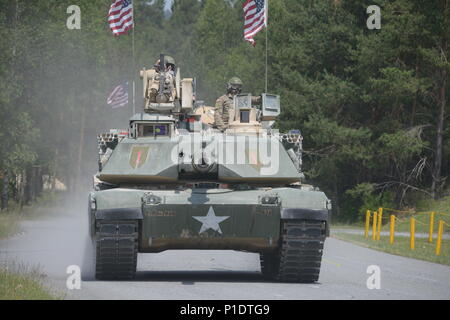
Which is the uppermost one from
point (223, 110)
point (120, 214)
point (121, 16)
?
point (121, 16)

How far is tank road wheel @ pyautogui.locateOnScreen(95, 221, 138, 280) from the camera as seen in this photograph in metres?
16.4

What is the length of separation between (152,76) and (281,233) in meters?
5.09

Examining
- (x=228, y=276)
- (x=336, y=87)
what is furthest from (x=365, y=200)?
(x=228, y=276)

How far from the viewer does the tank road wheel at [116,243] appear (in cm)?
1642

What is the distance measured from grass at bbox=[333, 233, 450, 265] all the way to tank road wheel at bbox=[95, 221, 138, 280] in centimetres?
924

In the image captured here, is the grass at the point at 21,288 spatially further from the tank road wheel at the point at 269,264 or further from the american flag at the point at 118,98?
the american flag at the point at 118,98

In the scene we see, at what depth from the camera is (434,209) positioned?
1786 inches

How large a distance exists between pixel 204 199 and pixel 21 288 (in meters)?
3.62

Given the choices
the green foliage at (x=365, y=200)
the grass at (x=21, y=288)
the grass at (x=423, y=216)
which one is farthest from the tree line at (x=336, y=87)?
the grass at (x=21, y=288)

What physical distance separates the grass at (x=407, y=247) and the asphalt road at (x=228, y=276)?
25.5 inches

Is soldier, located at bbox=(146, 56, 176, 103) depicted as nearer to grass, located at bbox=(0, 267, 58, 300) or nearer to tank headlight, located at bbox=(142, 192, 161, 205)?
tank headlight, located at bbox=(142, 192, 161, 205)

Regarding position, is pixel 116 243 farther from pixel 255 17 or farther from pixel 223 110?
pixel 255 17

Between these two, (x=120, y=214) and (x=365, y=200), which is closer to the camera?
(x=120, y=214)

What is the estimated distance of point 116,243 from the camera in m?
16.4
